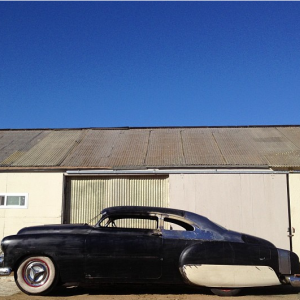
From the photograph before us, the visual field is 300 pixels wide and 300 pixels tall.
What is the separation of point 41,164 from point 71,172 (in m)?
1.00

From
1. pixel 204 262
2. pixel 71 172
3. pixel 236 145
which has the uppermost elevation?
pixel 236 145

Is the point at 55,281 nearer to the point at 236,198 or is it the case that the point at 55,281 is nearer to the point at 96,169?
the point at 96,169

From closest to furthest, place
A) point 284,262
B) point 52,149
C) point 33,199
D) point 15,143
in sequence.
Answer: point 284,262 → point 33,199 → point 52,149 → point 15,143

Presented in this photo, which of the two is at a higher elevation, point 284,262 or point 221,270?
point 284,262

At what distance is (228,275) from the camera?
20.9ft

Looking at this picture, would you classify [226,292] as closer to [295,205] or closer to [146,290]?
[146,290]

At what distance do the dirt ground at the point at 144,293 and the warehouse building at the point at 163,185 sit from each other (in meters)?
3.15

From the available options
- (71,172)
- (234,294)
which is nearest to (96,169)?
(71,172)

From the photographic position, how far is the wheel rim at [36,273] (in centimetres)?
644

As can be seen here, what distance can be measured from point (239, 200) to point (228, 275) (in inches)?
166

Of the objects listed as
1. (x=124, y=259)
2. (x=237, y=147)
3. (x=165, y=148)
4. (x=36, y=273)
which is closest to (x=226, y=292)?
(x=124, y=259)

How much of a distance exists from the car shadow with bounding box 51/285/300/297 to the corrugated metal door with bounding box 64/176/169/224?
147 inches

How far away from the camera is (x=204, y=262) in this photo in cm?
636

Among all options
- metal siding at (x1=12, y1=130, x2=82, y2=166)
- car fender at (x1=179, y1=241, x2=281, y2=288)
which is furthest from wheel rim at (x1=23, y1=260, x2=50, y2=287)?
metal siding at (x1=12, y1=130, x2=82, y2=166)
